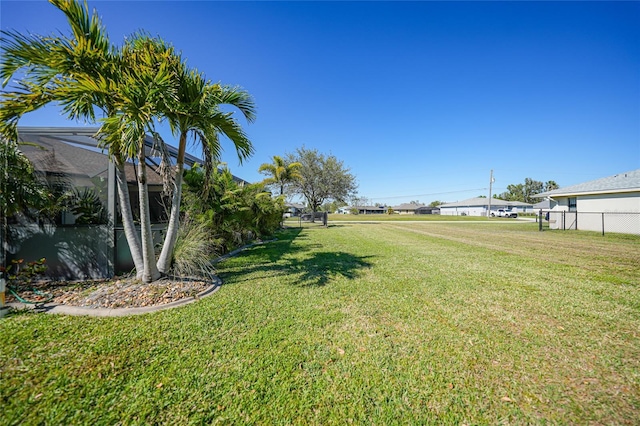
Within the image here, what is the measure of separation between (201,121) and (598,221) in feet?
75.9

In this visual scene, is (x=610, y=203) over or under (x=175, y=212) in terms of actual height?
over

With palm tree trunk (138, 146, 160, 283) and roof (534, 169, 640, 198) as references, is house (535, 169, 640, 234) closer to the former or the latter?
roof (534, 169, 640, 198)

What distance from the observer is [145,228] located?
425 cm

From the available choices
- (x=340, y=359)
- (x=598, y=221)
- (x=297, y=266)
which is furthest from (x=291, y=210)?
Answer: (x=340, y=359)

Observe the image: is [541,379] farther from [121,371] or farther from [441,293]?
[121,371]

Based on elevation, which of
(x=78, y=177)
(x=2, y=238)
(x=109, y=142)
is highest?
(x=109, y=142)

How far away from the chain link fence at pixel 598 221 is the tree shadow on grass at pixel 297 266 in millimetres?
16206

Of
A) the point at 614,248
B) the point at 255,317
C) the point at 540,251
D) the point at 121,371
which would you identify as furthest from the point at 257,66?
the point at 614,248

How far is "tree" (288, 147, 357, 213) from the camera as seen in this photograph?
2806cm

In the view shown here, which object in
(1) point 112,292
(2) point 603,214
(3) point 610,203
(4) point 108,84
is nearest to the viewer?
(4) point 108,84

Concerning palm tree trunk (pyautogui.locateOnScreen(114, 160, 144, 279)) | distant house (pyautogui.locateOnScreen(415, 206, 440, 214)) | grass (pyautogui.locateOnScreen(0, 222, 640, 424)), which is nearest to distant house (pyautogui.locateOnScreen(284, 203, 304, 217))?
palm tree trunk (pyautogui.locateOnScreen(114, 160, 144, 279))

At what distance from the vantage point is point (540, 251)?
28.6ft

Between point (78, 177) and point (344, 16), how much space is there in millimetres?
11991

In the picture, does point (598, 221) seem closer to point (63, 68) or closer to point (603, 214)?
point (603, 214)
